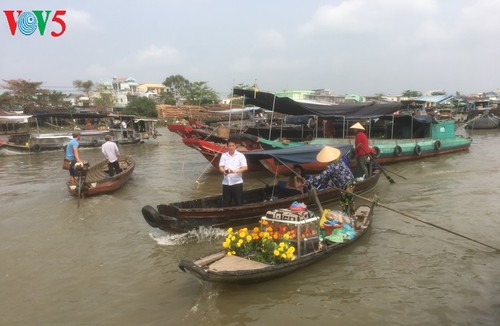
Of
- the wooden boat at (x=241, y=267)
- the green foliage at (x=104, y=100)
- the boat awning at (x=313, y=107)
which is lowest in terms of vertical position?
the wooden boat at (x=241, y=267)

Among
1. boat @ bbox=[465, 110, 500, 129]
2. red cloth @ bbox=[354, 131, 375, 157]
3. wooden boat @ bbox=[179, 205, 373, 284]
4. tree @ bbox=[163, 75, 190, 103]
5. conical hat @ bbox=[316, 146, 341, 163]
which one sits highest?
tree @ bbox=[163, 75, 190, 103]

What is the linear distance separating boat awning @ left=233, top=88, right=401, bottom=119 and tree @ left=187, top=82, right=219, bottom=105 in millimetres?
38138

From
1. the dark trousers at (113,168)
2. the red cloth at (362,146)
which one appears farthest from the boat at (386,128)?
the dark trousers at (113,168)

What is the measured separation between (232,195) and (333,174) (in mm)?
2603

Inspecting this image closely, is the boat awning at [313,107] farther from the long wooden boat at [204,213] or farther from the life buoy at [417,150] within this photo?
the long wooden boat at [204,213]

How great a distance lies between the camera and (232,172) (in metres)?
7.15

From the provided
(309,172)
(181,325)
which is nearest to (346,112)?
(309,172)

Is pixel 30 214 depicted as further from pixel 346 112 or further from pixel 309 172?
pixel 346 112

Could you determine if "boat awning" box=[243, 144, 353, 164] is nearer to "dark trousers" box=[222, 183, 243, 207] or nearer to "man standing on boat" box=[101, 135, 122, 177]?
"dark trousers" box=[222, 183, 243, 207]

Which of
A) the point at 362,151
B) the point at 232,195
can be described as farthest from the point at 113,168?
the point at 362,151

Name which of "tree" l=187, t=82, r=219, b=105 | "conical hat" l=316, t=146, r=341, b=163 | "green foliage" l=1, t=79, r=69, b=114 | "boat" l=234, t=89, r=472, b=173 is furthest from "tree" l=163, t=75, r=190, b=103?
"conical hat" l=316, t=146, r=341, b=163

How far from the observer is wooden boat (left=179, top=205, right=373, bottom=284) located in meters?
4.86

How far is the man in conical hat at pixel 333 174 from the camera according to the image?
8.22 metres

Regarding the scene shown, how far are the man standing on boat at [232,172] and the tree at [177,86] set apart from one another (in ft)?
183
